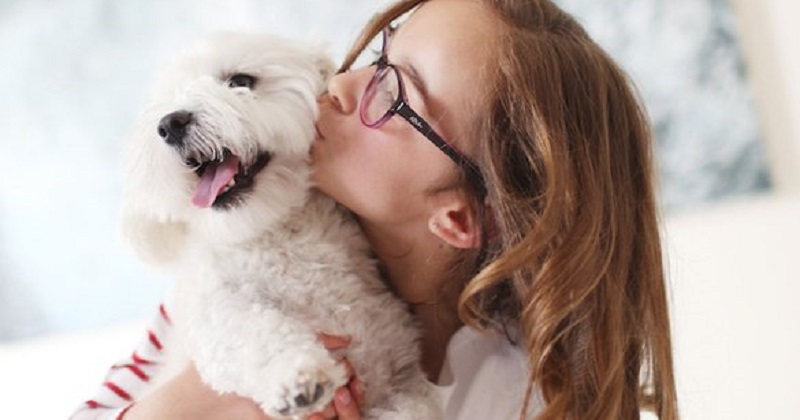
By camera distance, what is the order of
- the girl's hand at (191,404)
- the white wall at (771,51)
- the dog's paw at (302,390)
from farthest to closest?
the white wall at (771,51), the girl's hand at (191,404), the dog's paw at (302,390)

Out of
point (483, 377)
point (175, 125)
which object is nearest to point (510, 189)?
point (483, 377)

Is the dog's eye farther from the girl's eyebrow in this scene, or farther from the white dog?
the girl's eyebrow

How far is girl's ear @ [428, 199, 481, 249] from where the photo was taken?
1.32 m

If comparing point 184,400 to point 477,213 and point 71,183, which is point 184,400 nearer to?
point 477,213

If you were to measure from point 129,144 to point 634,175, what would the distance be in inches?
28.4

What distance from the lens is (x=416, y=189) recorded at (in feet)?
4.39

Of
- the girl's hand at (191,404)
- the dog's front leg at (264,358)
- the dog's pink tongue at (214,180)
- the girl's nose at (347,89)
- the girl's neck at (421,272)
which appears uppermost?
the girl's nose at (347,89)

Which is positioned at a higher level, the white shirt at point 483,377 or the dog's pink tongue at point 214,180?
the dog's pink tongue at point 214,180

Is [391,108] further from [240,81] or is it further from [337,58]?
[337,58]

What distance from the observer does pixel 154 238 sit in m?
1.40

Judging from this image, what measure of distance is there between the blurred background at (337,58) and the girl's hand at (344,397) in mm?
734

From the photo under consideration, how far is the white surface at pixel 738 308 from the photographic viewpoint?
2.13m

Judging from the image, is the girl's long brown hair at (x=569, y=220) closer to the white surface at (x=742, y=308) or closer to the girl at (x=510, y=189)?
the girl at (x=510, y=189)

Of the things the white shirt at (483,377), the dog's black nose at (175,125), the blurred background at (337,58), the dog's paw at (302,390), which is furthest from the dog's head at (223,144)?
the blurred background at (337,58)
